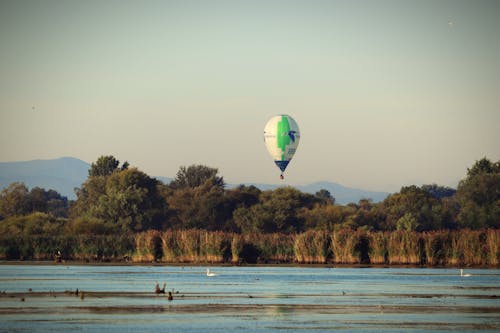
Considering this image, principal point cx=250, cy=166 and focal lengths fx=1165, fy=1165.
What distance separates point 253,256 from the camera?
72.8 m

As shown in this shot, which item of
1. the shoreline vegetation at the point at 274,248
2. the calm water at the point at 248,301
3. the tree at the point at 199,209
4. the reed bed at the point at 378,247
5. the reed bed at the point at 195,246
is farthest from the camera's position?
the tree at the point at 199,209

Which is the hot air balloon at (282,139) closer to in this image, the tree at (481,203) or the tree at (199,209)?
the tree at (199,209)

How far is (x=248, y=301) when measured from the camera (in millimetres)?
44188

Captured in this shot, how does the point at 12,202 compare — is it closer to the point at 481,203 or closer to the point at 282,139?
the point at 282,139

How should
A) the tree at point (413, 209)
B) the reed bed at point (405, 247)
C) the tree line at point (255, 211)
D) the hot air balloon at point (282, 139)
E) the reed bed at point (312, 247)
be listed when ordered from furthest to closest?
the tree at point (413, 209)
the tree line at point (255, 211)
the hot air balloon at point (282, 139)
the reed bed at point (312, 247)
the reed bed at point (405, 247)

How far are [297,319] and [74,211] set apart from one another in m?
90.5

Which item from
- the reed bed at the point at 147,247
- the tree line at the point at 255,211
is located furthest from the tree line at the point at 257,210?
the reed bed at the point at 147,247

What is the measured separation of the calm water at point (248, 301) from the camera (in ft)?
118

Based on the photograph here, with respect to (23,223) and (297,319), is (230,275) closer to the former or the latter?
(297,319)

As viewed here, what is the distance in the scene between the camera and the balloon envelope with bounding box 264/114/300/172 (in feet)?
316

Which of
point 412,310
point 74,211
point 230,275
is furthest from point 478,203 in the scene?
point 412,310

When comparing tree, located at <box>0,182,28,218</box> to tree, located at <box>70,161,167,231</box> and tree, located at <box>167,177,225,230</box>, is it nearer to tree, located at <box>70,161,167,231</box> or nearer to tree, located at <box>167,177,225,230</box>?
tree, located at <box>70,161,167,231</box>

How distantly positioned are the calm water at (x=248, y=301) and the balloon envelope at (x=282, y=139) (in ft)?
107

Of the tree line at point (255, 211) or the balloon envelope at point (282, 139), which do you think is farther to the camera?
the tree line at point (255, 211)
